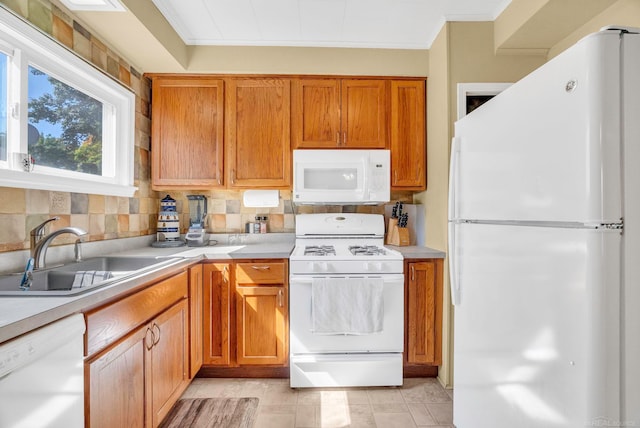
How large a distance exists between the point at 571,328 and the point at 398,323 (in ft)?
4.29

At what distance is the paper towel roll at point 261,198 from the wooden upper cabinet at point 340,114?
431mm

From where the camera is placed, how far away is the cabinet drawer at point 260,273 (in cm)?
214

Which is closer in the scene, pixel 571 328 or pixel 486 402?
pixel 571 328

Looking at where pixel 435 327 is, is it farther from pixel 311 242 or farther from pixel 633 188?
pixel 633 188

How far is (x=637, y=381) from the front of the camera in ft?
2.63

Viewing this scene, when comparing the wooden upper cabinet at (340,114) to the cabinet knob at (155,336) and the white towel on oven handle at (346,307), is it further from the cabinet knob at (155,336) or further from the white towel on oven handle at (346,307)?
the cabinet knob at (155,336)

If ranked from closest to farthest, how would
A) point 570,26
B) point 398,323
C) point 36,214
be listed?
point 36,214, point 570,26, point 398,323

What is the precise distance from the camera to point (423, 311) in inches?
86.6

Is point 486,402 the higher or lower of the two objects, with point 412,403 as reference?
higher

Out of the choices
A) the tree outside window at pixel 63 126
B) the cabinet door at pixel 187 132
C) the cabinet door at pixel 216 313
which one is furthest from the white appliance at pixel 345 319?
the tree outside window at pixel 63 126

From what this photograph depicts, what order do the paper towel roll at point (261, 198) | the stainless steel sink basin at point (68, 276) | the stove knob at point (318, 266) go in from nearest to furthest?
the stainless steel sink basin at point (68, 276) < the stove knob at point (318, 266) < the paper towel roll at point (261, 198)

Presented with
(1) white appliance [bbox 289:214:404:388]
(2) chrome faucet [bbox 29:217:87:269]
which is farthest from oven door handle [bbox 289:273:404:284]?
(2) chrome faucet [bbox 29:217:87:269]

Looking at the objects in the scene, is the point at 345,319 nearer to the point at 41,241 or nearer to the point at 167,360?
the point at 167,360

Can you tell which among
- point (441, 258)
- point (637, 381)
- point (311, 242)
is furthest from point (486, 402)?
point (311, 242)
